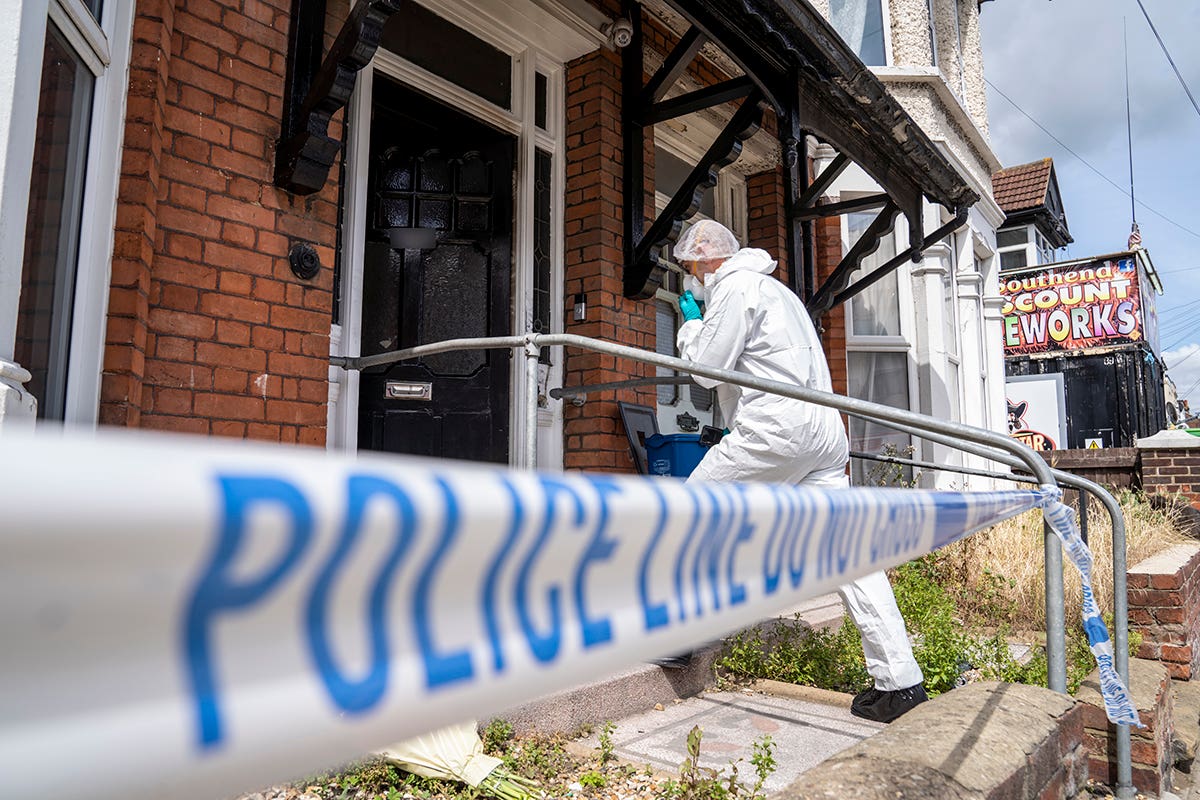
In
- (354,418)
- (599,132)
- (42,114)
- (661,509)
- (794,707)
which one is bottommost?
(794,707)

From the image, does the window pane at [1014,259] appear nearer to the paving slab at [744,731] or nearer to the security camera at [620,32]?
the security camera at [620,32]

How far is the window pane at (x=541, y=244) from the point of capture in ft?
16.1

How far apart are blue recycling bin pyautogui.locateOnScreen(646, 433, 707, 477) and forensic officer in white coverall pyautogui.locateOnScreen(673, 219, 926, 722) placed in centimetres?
103

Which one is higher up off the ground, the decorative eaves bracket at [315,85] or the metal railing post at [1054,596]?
the decorative eaves bracket at [315,85]

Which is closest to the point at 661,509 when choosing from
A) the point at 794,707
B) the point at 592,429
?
the point at 794,707

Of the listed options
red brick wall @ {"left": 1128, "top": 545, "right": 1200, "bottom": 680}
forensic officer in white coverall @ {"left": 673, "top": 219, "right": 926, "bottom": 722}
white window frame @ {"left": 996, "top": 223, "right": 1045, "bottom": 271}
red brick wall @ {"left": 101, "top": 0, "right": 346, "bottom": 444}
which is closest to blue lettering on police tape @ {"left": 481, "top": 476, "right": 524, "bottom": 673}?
red brick wall @ {"left": 101, "top": 0, "right": 346, "bottom": 444}

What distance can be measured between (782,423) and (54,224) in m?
2.44

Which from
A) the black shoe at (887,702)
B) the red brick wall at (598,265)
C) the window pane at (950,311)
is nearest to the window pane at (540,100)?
the red brick wall at (598,265)

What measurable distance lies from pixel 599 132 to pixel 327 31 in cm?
191

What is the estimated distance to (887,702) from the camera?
9.91 ft

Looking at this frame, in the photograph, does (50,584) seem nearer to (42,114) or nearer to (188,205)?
(42,114)

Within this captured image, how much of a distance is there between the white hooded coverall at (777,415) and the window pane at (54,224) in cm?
214

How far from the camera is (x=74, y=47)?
7.49 feet

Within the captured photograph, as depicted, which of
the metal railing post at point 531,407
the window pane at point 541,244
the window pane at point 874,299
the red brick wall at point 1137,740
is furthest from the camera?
the window pane at point 874,299
